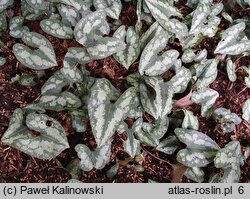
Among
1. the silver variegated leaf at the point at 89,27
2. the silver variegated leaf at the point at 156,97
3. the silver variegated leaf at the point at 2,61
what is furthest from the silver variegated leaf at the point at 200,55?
the silver variegated leaf at the point at 2,61

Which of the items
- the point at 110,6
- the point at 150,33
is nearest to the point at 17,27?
the point at 110,6

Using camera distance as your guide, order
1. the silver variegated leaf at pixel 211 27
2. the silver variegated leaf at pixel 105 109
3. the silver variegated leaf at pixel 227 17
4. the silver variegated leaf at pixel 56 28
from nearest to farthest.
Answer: the silver variegated leaf at pixel 105 109, the silver variegated leaf at pixel 56 28, the silver variegated leaf at pixel 211 27, the silver variegated leaf at pixel 227 17

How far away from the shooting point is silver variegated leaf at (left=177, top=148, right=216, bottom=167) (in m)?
2.22

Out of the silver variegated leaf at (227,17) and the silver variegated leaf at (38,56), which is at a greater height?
the silver variegated leaf at (227,17)

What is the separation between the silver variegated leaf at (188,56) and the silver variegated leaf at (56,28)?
0.66 m

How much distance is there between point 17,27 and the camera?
2340mm

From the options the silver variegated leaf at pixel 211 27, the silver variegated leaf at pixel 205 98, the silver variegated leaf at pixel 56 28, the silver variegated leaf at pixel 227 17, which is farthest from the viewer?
the silver variegated leaf at pixel 227 17

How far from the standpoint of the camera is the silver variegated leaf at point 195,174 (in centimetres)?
228

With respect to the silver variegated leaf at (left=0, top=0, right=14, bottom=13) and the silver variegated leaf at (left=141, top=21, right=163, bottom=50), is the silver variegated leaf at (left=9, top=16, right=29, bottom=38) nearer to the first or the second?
the silver variegated leaf at (left=0, top=0, right=14, bottom=13)

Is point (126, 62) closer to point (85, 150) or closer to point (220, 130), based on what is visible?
point (85, 150)

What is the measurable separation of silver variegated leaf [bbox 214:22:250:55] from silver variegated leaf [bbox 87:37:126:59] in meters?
0.63

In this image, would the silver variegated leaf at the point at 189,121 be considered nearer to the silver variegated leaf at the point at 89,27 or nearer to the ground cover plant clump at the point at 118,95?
the ground cover plant clump at the point at 118,95

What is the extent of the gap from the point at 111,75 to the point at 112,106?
28cm

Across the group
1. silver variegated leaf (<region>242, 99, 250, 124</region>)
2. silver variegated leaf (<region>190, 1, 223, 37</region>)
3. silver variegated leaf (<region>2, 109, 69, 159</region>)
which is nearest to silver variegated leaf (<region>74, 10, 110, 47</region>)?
silver variegated leaf (<region>2, 109, 69, 159</region>)
